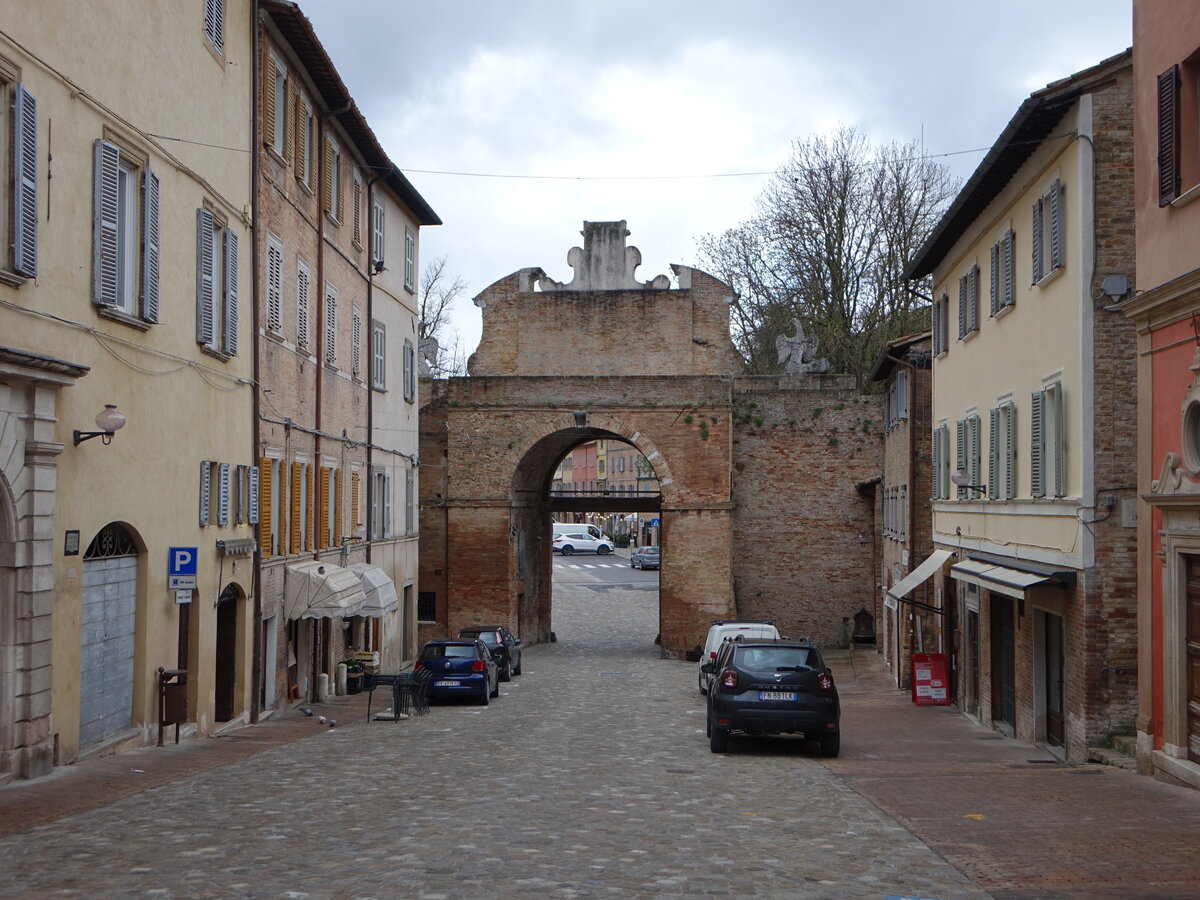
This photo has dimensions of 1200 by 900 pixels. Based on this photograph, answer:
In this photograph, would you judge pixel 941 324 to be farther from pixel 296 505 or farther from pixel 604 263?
pixel 604 263

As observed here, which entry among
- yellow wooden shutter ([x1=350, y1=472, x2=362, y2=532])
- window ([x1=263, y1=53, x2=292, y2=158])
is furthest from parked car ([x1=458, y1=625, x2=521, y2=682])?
window ([x1=263, y1=53, x2=292, y2=158])

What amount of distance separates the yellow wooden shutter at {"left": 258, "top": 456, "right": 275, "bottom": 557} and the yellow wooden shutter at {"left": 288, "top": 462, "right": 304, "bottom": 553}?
1.64 m

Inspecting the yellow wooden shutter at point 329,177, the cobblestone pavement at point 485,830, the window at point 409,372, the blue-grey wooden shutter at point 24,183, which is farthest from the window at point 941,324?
the blue-grey wooden shutter at point 24,183

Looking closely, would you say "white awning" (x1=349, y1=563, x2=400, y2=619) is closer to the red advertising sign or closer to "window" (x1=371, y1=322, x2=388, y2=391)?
"window" (x1=371, y1=322, x2=388, y2=391)

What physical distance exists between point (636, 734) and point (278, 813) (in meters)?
8.93

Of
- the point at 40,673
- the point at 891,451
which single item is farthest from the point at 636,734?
the point at 891,451

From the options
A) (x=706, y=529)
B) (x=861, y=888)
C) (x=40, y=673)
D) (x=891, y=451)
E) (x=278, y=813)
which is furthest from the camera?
(x=706, y=529)

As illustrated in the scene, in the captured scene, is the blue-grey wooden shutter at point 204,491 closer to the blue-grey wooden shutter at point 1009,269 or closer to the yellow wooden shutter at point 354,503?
the yellow wooden shutter at point 354,503

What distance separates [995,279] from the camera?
19.4 meters

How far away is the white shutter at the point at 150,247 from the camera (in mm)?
14922

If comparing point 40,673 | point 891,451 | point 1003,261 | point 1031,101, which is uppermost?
point 1031,101

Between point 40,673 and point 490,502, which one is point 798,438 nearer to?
point 490,502

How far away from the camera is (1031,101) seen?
599 inches

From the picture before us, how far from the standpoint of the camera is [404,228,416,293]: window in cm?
3312
